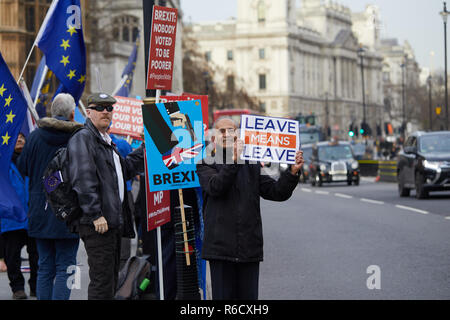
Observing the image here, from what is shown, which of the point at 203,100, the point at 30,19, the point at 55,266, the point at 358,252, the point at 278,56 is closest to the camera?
the point at 55,266

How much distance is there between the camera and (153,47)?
8.91 meters

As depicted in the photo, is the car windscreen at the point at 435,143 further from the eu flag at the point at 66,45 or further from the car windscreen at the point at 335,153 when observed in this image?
the eu flag at the point at 66,45

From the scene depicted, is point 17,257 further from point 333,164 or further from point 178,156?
point 333,164

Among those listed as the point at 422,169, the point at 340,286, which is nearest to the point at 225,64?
the point at 422,169

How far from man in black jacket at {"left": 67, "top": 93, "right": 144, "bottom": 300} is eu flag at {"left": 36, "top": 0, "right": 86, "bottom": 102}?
133 inches

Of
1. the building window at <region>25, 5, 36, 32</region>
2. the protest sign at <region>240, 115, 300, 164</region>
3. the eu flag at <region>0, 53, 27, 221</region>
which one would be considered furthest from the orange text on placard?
the building window at <region>25, 5, 36, 32</region>

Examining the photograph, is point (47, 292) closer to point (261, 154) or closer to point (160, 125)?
point (160, 125)

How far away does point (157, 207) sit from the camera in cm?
884

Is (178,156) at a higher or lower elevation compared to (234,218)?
higher

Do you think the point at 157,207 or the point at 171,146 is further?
the point at 157,207

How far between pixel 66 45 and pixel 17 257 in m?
2.27

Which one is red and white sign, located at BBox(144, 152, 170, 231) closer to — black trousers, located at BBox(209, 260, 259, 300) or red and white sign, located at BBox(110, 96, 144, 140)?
black trousers, located at BBox(209, 260, 259, 300)

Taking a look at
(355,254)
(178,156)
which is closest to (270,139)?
(178,156)

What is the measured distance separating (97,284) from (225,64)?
15372 cm
